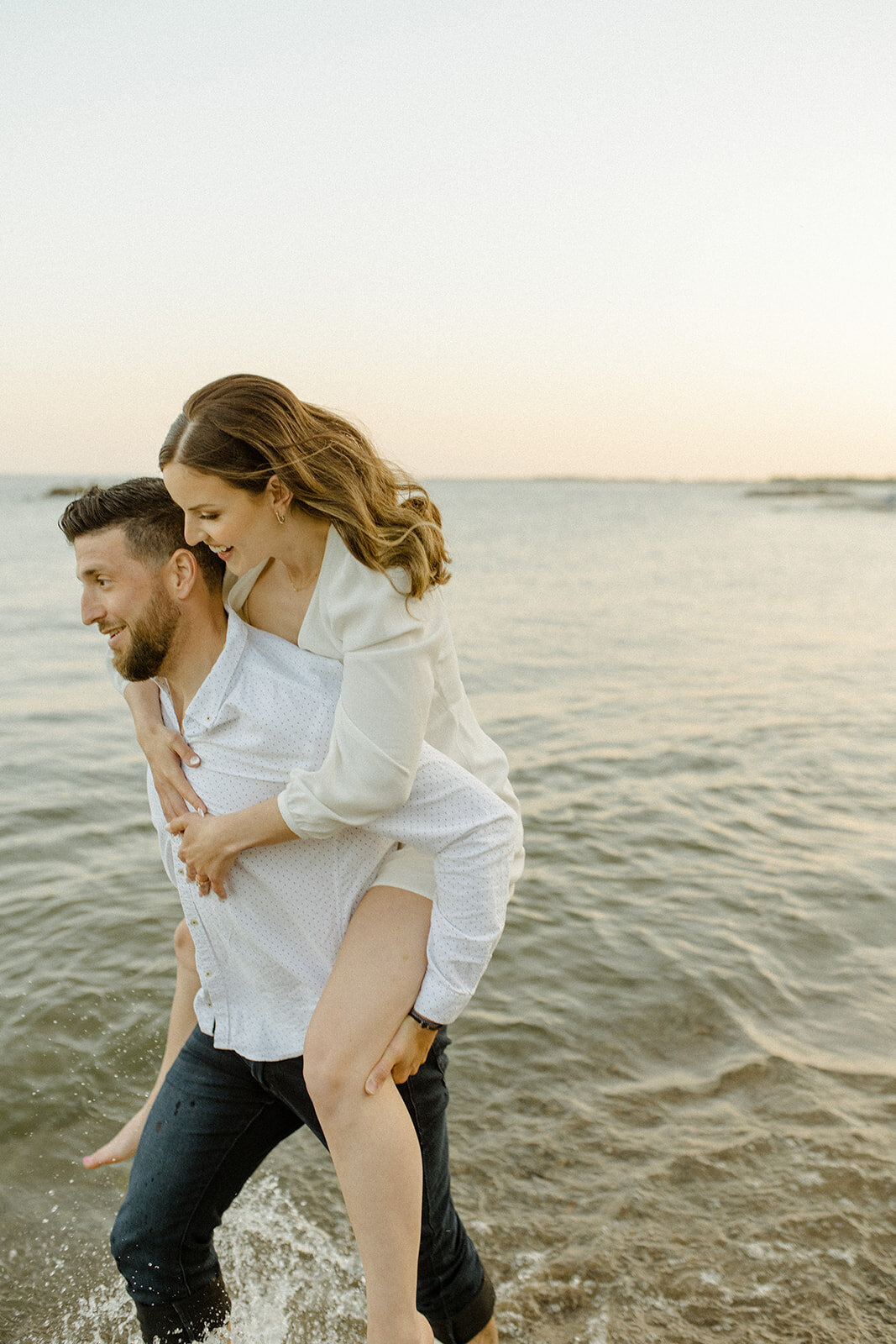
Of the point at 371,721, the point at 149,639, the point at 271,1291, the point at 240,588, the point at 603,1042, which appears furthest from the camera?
the point at 603,1042

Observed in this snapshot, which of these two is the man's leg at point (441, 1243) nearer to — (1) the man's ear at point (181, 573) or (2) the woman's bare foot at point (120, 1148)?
(2) the woman's bare foot at point (120, 1148)

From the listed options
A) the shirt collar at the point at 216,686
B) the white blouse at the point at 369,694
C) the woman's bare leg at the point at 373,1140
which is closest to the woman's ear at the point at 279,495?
the white blouse at the point at 369,694

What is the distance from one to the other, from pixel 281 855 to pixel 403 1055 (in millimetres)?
528

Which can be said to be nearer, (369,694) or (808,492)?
(369,694)

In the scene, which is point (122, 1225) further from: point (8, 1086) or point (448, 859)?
point (8, 1086)

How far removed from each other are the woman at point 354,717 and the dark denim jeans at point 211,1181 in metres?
0.23

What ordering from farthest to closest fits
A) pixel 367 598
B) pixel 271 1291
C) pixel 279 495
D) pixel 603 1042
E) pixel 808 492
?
pixel 808 492, pixel 603 1042, pixel 271 1291, pixel 279 495, pixel 367 598

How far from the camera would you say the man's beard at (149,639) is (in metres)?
2.54

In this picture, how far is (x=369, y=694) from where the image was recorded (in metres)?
2.23

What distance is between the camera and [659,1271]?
3529mm

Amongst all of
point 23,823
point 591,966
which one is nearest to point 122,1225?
point 591,966

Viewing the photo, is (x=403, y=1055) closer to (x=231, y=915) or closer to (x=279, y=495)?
(x=231, y=915)

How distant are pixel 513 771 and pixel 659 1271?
5.62 m

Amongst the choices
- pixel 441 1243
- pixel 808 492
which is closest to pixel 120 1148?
pixel 441 1243
